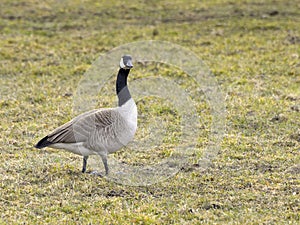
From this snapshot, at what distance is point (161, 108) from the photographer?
10914 mm

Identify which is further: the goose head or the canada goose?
the goose head

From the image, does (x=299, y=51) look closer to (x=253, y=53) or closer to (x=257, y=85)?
(x=253, y=53)

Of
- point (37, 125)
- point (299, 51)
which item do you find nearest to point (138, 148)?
point (37, 125)

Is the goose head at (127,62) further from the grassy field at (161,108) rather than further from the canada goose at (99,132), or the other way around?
the grassy field at (161,108)

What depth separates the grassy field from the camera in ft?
21.9

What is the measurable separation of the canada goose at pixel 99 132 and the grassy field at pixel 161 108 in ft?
1.45

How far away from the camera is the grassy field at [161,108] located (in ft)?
21.9

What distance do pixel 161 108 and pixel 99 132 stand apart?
3622mm

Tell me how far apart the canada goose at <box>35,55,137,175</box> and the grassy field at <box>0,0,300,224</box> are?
443mm

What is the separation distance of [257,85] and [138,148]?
4.36m

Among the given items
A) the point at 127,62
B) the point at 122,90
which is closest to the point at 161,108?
the point at 122,90

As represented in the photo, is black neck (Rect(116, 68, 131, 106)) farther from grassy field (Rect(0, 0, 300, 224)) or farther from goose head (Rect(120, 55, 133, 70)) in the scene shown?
grassy field (Rect(0, 0, 300, 224))

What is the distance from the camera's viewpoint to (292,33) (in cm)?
1602

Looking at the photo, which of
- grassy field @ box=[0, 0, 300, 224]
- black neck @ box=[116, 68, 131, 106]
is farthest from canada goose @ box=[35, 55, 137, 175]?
grassy field @ box=[0, 0, 300, 224]
